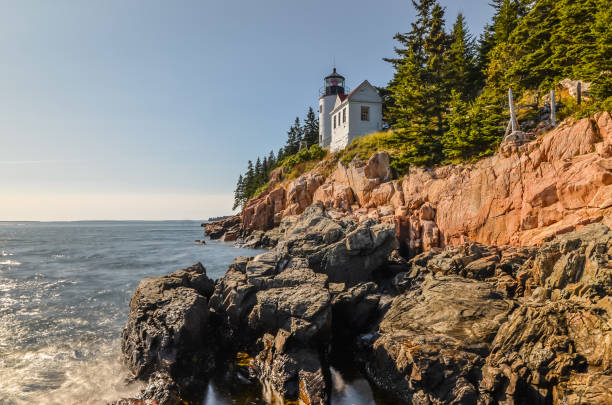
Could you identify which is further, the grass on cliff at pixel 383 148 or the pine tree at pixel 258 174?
the pine tree at pixel 258 174

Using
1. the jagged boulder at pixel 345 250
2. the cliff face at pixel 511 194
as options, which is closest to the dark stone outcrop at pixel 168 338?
the jagged boulder at pixel 345 250

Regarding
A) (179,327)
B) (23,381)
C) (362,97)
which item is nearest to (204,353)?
(179,327)

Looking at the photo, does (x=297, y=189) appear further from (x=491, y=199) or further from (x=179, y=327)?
(x=179, y=327)

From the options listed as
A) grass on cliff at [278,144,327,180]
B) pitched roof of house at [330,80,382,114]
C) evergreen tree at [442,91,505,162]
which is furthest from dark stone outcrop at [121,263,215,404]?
grass on cliff at [278,144,327,180]

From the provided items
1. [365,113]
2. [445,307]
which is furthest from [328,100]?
[445,307]

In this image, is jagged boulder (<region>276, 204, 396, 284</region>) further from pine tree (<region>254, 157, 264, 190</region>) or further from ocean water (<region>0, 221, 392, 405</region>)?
pine tree (<region>254, 157, 264, 190</region>)

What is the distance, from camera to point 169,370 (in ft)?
28.5

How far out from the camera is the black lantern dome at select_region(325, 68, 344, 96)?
155 feet

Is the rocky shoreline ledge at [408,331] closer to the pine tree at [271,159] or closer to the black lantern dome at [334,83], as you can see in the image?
the black lantern dome at [334,83]

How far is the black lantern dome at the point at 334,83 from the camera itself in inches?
1855

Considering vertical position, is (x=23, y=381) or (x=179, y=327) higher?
(x=179, y=327)

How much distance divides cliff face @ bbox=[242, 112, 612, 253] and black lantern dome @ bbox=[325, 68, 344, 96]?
24820mm

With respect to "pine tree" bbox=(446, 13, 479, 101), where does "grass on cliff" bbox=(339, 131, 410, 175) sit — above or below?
below

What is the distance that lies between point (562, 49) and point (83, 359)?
1381 inches
